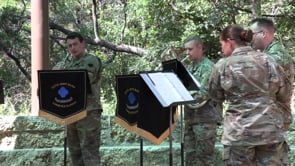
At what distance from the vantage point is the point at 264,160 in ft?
11.6

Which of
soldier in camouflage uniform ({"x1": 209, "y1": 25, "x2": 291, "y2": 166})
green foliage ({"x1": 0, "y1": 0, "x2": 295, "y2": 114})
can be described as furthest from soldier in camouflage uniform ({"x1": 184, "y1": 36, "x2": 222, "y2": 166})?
green foliage ({"x1": 0, "y1": 0, "x2": 295, "y2": 114})

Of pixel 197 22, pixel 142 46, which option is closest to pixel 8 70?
pixel 142 46

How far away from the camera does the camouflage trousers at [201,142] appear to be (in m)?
5.18

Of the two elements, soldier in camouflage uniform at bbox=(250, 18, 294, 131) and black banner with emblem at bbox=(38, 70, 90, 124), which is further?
black banner with emblem at bbox=(38, 70, 90, 124)

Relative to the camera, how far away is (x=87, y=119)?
5.06 metres

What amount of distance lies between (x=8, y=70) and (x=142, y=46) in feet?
13.7

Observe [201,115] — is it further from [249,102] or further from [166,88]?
[249,102]

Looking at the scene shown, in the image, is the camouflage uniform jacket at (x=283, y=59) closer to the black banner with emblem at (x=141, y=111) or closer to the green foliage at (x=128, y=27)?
the black banner with emblem at (x=141, y=111)

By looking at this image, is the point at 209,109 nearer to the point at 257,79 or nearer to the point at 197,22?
the point at 257,79

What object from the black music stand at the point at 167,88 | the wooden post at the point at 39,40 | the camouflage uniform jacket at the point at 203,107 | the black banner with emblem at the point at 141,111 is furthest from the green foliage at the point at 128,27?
the black music stand at the point at 167,88

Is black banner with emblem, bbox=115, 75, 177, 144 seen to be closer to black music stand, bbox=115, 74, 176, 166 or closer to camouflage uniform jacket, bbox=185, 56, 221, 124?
black music stand, bbox=115, 74, 176, 166

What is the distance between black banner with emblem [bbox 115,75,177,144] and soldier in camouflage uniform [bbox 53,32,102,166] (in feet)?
0.95

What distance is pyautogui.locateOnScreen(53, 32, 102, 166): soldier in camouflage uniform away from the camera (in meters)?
5.01

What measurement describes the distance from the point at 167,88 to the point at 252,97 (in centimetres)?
85
